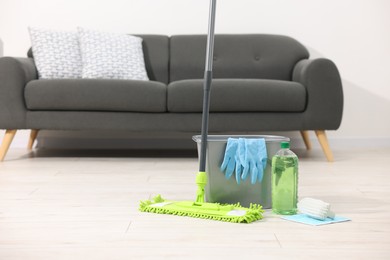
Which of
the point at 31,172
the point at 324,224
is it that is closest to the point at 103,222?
the point at 324,224

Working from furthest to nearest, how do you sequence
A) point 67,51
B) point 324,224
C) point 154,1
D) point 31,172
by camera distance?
point 154,1 < point 67,51 < point 31,172 < point 324,224

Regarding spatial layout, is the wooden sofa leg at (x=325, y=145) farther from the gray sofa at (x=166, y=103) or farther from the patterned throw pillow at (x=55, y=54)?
the patterned throw pillow at (x=55, y=54)

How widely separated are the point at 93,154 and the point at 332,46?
Result: 196 cm

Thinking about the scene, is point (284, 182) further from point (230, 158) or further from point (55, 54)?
point (55, 54)

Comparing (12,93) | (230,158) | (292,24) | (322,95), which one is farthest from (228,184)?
(292,24)

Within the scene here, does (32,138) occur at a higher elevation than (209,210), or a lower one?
lower

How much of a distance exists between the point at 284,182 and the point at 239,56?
87.2 inches

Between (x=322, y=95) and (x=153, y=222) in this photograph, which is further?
(x=322, y=95)

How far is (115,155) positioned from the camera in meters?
3.82

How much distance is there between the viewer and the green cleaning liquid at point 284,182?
189cm

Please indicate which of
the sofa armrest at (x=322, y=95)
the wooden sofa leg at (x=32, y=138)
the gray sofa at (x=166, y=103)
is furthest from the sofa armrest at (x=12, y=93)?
the sofa armrest at (x=322, y=95)

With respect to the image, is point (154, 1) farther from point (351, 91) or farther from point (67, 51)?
point (351, 91)

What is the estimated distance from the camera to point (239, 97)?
3.36 m

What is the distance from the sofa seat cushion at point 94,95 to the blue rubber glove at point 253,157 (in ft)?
5.01
